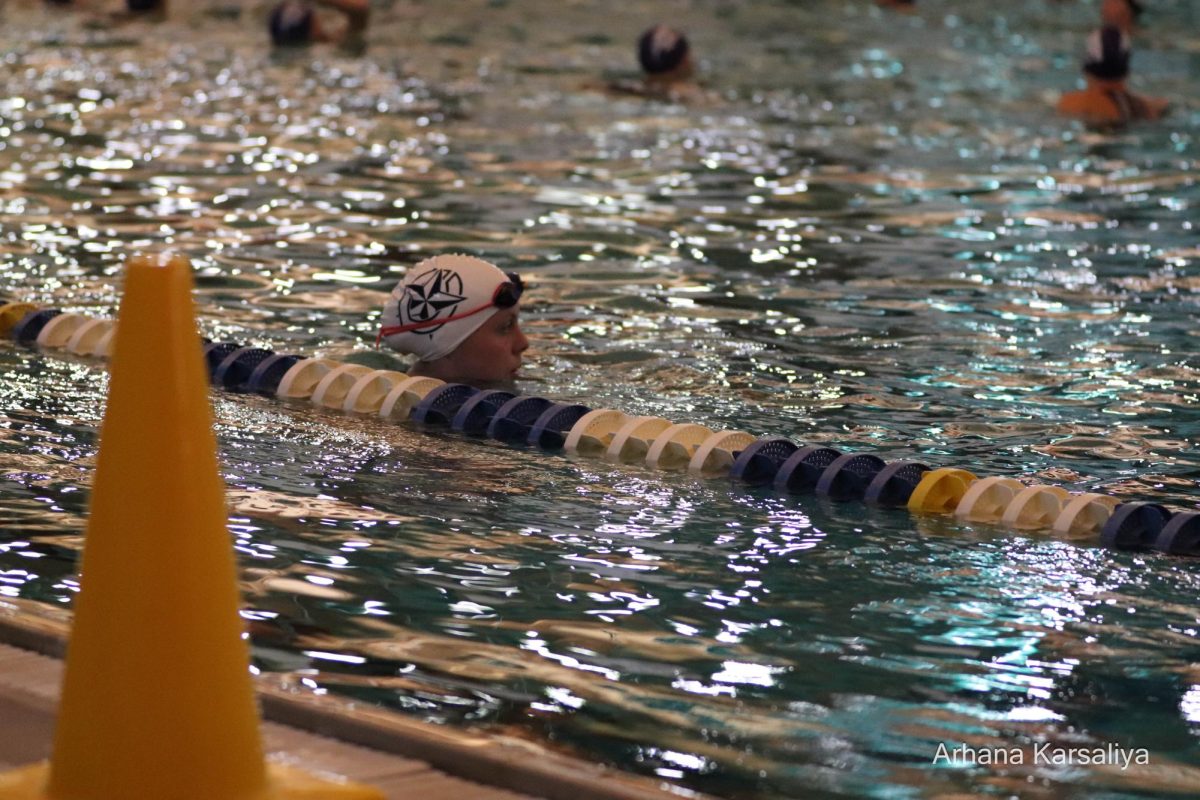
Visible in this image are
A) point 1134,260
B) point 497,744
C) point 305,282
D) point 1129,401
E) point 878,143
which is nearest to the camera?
point 497,744

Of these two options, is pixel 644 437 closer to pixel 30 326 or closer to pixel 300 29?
pixel 30 326

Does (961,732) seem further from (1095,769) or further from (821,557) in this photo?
(821,557)

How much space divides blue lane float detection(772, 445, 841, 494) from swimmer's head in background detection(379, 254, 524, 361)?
4.89 ft

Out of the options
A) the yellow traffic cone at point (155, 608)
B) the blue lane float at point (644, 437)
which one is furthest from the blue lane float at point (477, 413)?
the yellow traffic cone at point (155, 608)

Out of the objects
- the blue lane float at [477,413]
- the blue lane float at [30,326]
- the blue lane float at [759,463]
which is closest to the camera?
the blue lane float at [759,463]

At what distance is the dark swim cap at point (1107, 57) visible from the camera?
1239 cm

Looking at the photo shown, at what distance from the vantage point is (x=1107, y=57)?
12.4 m

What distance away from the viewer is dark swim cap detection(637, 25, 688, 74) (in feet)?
45.1

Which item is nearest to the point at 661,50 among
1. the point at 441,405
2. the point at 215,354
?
the point at 215,354

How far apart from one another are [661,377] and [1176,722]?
3.12 metres

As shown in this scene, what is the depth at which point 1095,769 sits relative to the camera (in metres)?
2.85

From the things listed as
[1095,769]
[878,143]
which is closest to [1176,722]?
[1095,769]

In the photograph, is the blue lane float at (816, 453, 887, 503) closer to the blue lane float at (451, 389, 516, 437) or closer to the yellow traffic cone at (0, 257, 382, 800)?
the blue lane float at (451, 389, 516, 437)

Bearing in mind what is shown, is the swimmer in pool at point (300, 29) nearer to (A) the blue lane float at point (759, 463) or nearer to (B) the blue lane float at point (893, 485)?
(A) the blue lane float at point (759, 463)
